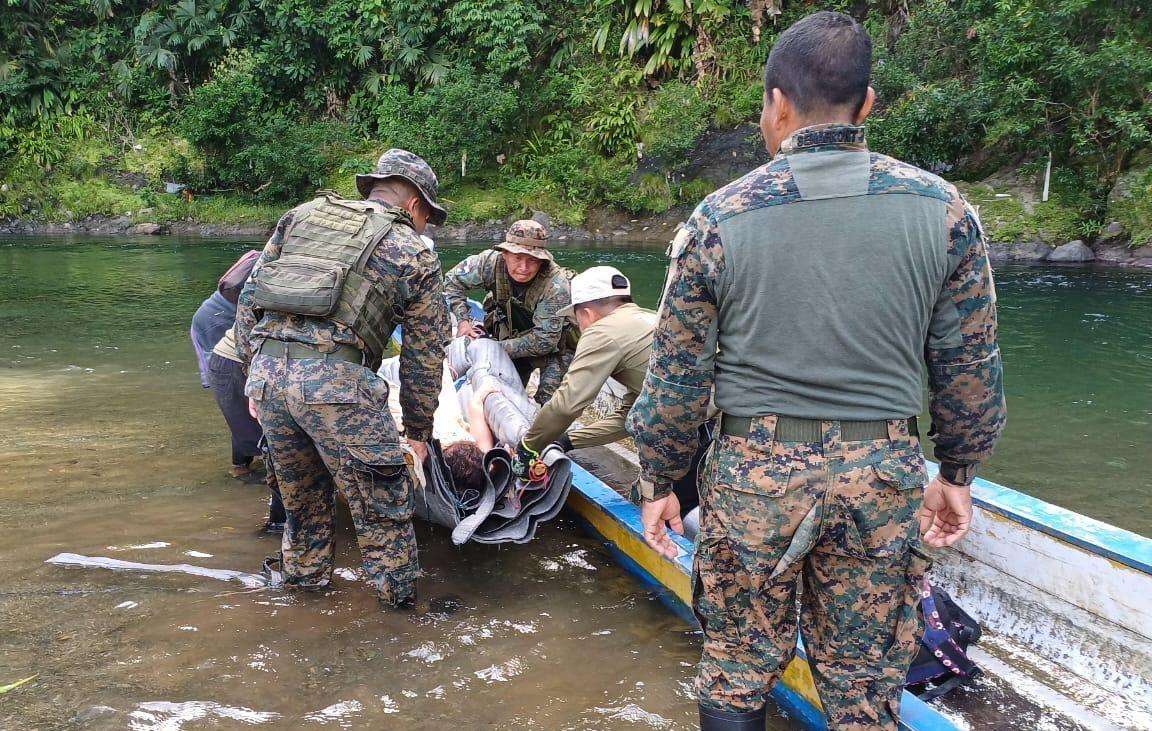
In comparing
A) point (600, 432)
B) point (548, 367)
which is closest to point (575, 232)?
point (548, 367)

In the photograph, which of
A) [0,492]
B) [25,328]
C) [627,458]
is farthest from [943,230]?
[25,328]

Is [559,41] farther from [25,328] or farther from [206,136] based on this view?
[25,328]

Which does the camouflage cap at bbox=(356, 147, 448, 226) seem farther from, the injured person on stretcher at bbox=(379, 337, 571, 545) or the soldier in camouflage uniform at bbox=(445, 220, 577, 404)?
the soldier in camouflage uniform at bbox=(445, 220, 577, 404)

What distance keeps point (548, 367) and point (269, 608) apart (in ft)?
9.47

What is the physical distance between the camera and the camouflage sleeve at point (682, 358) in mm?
1960

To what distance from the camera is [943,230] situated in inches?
74.8

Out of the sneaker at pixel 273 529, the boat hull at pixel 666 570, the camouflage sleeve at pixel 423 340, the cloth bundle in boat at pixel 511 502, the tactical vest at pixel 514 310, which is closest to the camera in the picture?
the boat hull at pixel 666 570

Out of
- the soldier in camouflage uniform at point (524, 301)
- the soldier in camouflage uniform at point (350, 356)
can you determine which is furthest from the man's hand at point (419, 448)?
the soldier in camouflage uniform at point (524, 301)

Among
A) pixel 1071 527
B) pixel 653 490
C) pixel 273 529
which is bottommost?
pixel 273 529

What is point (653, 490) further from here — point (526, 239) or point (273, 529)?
point (526, 239)

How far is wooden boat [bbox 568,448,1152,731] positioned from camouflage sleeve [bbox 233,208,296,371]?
2003 mm

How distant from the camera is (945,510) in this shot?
7.14 feet

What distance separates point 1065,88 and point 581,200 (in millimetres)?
10832

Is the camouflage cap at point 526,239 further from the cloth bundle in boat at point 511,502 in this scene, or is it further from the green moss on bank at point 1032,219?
the green moss on bank at point 1032,219
